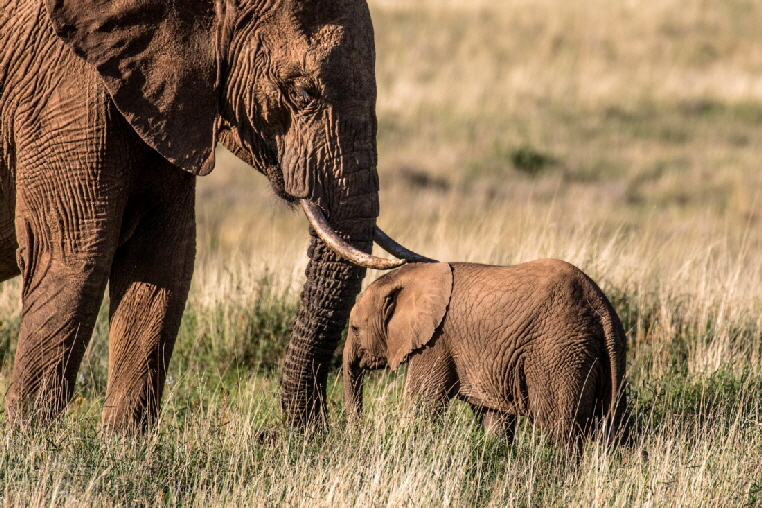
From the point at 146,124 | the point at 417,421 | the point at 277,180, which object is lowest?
the point at 417,421

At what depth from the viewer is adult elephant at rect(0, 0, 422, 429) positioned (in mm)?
4551

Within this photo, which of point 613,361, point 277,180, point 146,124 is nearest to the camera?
point 146,124

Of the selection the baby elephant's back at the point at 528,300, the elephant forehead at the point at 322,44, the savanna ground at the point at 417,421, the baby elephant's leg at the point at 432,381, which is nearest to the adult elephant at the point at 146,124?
the elephant forehead at the point at 322,44

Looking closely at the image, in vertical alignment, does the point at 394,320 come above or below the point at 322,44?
below

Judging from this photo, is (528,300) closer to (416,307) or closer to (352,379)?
(416,307)

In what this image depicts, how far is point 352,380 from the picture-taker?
6.27 meters

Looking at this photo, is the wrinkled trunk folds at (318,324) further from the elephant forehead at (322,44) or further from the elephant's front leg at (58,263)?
the elephant's front leg at (58,263)

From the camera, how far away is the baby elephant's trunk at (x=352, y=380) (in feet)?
20.0

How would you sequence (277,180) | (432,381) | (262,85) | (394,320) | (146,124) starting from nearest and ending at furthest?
(146,124) < (262,85) < (277,180) < (432,381) < (394,320)

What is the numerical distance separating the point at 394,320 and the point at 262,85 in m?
1.88

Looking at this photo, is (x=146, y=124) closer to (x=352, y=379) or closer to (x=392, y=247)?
(x=392, y=247)

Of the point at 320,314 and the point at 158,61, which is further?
the point at 320,314

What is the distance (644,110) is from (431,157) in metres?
6.83

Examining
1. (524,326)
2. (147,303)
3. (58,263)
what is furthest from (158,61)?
(524,326)
